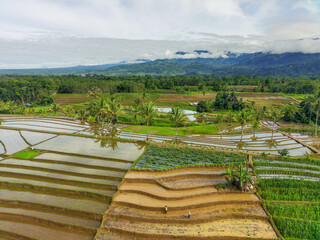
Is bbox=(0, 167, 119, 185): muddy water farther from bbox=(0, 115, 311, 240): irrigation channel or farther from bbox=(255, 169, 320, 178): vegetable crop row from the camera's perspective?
bbox=(255, 169, 320, 178): vegetable crop row

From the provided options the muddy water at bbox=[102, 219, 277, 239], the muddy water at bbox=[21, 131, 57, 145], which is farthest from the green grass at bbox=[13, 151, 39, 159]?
the muddy water at bbox=[102, 219, 277, 239]

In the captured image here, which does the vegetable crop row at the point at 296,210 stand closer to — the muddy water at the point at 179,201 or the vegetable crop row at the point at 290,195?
the vegetable crop row at the point at 290,195

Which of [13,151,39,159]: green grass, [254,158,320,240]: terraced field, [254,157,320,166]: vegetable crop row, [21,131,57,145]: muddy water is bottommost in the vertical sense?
[21,131,57,145]: muddy water

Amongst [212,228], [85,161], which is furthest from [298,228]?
[85,161]

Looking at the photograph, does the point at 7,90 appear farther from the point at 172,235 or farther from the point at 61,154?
the point at 172,235

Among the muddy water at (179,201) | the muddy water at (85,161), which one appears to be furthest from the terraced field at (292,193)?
the muddy water at (85,161)

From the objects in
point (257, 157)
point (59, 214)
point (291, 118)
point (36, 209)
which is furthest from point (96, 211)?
point (291, 118)
